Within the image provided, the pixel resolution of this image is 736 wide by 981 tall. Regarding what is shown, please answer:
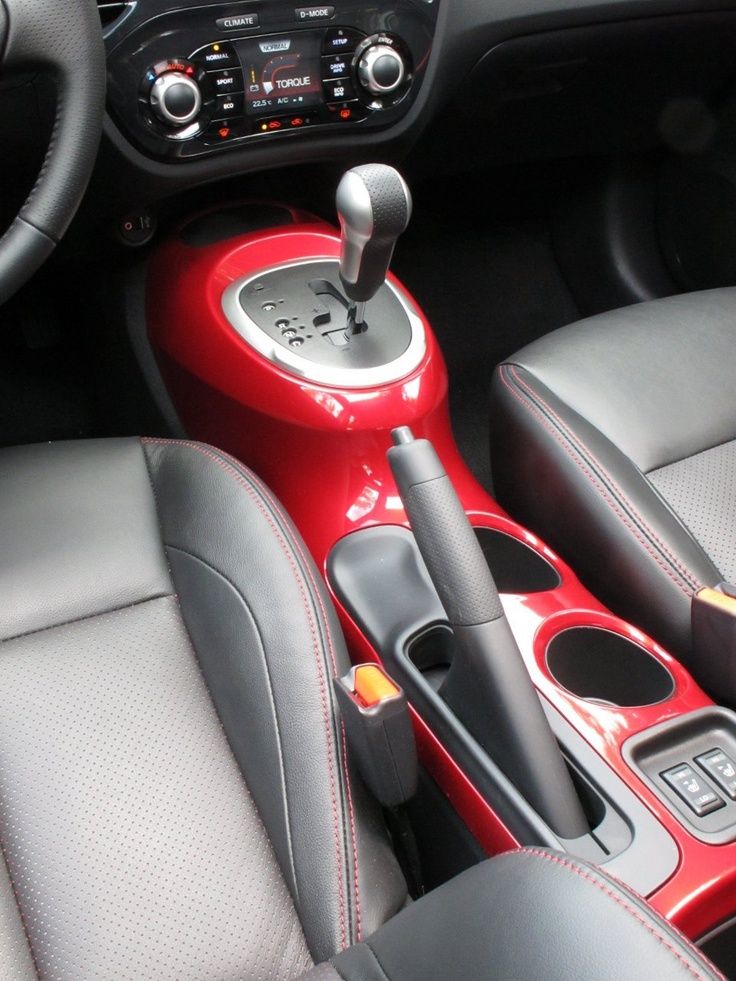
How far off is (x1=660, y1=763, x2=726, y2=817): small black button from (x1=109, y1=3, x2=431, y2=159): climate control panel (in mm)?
862

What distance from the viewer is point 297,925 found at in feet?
2.41

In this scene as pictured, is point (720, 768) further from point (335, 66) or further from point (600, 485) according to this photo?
point (335, 66)

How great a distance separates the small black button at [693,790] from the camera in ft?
2.67

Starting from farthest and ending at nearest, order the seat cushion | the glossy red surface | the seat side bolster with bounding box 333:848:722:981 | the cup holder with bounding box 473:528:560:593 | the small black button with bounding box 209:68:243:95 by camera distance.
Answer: the small black button with bounding box 209:68:243:95 < the cup holder with bounding box 473:528:560:593 < the glossy red surface < the seat cushion < the seat side bolster with bounding box 333:848:722:981

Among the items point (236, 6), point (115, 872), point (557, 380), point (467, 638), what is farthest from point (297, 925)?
point (236, 6)

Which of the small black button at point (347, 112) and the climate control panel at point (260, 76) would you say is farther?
the small black button at point (347, 112)

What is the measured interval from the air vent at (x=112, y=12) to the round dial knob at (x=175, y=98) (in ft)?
0.23

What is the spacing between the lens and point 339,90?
1.24 metres

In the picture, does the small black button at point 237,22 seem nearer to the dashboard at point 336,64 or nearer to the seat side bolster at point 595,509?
the dashboard at point 336,64

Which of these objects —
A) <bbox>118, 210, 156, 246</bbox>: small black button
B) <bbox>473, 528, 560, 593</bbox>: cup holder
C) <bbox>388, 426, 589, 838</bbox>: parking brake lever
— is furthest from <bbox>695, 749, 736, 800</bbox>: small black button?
<bbox>118, 210, 156, 246</bbox>: small black button

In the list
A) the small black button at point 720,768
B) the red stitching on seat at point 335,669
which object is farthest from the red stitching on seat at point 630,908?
the small black button at point 720,768

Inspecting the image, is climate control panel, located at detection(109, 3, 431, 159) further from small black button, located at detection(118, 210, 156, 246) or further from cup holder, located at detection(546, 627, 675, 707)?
cup holder, located at detection(546, 627, 675, 707)

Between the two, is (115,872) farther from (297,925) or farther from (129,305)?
(129,305)

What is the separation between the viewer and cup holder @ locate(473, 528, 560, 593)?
1.05 metres
